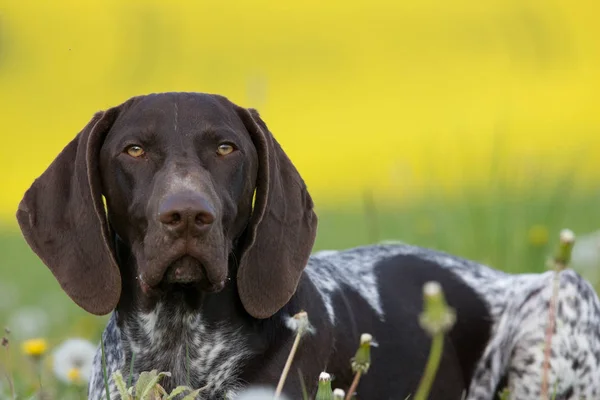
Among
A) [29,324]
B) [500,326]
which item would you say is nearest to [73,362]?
[500,326]

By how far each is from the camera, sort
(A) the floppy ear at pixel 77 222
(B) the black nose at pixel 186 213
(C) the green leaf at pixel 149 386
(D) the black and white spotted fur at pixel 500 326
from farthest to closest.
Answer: (D) the black and white spotted fur at pixel 500 326 → (A) the floppy ear at pixel 77 222 → (B) the black nose at pixel 186 213 → (C) the green leaf at pixel 149 386

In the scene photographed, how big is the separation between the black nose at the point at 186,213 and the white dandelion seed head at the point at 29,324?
490 centimetres

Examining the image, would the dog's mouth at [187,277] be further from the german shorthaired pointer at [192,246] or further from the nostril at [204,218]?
the nostril at [204,218]

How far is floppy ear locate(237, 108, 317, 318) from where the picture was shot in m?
4.96

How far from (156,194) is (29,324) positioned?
17.5 feet

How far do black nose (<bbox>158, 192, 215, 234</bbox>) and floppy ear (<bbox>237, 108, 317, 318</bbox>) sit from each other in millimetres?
598

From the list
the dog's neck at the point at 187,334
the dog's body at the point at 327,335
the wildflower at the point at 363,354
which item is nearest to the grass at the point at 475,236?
the dog's body at the point at 327,335

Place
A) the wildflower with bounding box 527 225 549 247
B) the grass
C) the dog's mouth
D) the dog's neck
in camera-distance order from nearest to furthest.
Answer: the dog's mouth → the dog's neck → the wildflower with bounding box 527 225 549 247 → the grass

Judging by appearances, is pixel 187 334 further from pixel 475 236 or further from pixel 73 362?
pixel 475 236

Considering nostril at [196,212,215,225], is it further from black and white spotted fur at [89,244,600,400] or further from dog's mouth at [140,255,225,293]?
black and white spotted fur at [89,244,600,400]

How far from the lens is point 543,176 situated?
8.98 m

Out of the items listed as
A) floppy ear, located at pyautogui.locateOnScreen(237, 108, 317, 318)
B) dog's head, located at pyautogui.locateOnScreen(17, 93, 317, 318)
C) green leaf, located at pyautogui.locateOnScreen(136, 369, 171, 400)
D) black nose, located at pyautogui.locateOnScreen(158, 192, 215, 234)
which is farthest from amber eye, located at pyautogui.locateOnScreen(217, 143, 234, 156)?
Result: green leaf, located at pyautogui.locateOnScreen(136, 369, 171, 400)

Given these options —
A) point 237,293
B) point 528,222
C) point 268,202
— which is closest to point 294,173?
point 268,202

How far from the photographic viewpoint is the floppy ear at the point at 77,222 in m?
4.95
